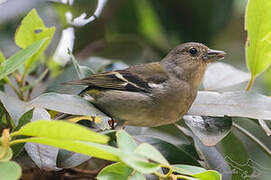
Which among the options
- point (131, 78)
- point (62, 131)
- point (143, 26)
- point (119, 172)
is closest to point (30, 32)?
A: point (131, 78)

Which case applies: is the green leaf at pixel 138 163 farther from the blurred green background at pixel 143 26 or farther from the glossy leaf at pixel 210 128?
the blurred green background at pixel 143 26

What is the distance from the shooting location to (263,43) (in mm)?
1451

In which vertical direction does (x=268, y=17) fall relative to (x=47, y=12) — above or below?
above

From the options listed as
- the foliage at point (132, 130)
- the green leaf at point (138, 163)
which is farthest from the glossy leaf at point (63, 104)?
the green leaf at point (138, 163)

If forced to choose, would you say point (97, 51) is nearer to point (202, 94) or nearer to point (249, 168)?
point (202, 94)

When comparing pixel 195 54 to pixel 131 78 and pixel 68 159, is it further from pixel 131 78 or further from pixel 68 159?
pixel 68 159

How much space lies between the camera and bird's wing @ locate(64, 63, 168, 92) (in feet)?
5.41

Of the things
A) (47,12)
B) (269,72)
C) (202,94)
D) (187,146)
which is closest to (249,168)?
(187,146)

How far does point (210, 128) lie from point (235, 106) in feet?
0.38

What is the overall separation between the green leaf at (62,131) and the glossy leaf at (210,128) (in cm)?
61

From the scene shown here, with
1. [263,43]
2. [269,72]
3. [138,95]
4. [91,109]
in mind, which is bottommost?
[269,72]

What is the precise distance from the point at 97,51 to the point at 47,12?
36 cm

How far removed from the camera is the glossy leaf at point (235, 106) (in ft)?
4.36

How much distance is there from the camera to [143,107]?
1.64 meters
